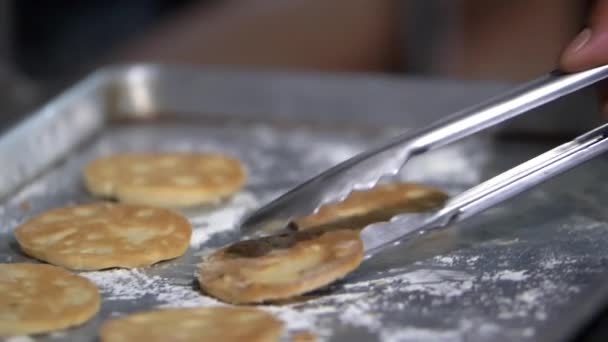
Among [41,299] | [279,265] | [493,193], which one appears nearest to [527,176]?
[493,193]

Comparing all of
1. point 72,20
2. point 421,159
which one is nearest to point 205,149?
point 421,159

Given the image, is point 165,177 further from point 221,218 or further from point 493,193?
point 493,193

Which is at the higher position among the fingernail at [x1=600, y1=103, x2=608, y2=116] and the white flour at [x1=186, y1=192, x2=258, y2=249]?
the fingernail at [x1=600, y1=103, x2=608, y2=116]

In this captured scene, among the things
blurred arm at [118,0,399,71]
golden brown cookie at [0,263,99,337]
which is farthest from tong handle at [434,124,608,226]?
blurred arm at [118,0,399,71]

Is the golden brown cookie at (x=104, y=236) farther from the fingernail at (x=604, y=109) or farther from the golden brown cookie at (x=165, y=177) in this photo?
the fingernail at (x=604, y=109)

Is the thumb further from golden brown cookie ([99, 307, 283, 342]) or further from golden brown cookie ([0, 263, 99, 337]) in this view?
golden brown cookie ([0, 263, 99, 337])

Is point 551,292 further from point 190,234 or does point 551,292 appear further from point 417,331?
point 190,234

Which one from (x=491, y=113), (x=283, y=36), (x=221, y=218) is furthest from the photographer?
(x=283, y=36)
